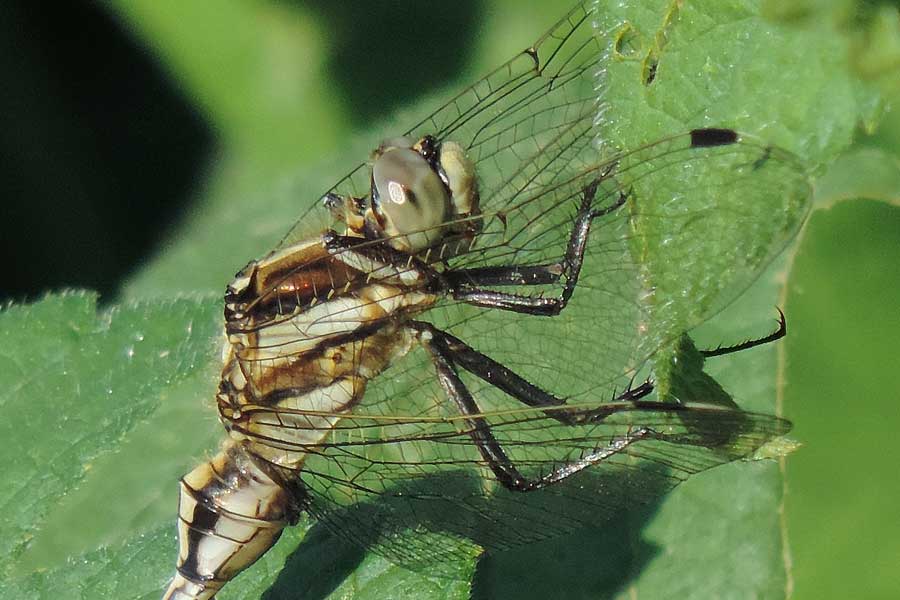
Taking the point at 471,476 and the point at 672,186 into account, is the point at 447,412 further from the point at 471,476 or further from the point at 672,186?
the point at 672,186

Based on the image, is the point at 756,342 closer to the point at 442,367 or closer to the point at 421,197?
the point at 442,367

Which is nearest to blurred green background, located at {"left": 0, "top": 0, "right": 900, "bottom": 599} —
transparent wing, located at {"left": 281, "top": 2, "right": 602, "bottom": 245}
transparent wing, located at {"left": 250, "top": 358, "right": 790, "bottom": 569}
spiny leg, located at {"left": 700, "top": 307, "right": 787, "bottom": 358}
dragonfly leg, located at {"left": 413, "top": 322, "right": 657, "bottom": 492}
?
transparent wing, located at {"left": 281, "top": 2, "right": 602, "bottom": 245}

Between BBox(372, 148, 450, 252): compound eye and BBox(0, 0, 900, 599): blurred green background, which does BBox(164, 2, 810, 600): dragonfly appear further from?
BBox(0, 0, 900, 599): blurred green background

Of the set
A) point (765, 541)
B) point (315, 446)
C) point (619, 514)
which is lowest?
point (765, 541)

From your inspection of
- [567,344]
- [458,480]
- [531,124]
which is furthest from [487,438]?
[531,124]

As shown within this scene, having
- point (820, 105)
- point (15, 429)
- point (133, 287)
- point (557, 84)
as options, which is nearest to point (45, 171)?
point (133, 287)

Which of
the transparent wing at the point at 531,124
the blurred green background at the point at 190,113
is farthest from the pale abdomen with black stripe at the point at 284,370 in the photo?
the blurred green background at the point at 190,113

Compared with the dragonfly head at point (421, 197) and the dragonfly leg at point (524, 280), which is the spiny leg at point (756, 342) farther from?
the dragonfly head at point (421, 197)
